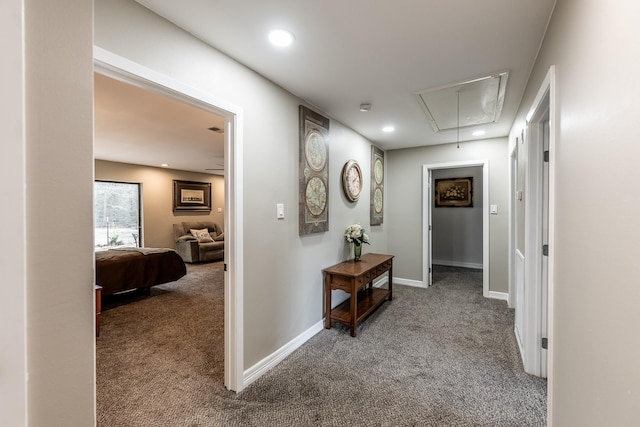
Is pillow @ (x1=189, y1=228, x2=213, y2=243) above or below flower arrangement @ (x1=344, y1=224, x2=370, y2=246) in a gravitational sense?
below

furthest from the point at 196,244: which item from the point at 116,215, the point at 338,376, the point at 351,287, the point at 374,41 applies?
the point at 374,41

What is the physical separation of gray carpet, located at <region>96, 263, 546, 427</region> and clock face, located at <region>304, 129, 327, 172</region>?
1735mm

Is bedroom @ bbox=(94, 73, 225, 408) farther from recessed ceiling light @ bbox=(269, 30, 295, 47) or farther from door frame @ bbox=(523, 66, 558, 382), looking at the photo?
door frame @ bbox=(523, 66, 558, 382)

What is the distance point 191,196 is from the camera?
7582 millimetres

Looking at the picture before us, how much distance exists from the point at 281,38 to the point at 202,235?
20.3ft

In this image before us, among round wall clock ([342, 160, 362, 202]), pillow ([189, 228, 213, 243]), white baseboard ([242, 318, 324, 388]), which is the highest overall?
round wall clock ([342, 160, 362, 202])

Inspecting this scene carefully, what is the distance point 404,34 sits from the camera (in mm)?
1655

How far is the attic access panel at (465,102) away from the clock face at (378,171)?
1076mm

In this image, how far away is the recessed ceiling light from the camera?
164 cm

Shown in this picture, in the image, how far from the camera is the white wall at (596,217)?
72cm

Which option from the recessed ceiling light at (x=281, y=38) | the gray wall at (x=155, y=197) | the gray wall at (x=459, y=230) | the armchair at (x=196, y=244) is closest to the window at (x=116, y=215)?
the gray wall at (x=155, y=197)

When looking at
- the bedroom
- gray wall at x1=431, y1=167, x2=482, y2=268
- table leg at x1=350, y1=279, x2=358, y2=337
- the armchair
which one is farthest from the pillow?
gray wall at x1=431, y1=167, x2=482, y2=268

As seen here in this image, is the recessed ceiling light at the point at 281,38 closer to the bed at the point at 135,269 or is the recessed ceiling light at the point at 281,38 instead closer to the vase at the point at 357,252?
the vase at the point at 357,252

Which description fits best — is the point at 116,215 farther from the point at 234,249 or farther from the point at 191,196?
the point at 234,249
